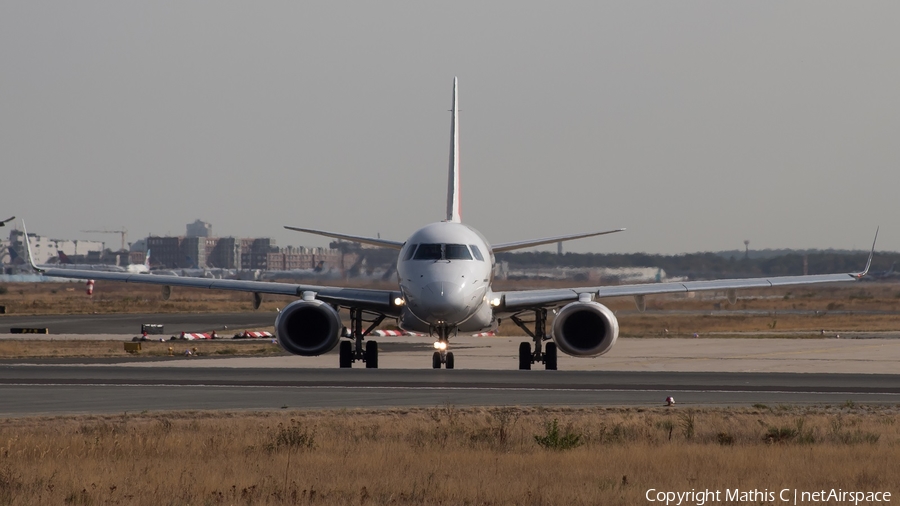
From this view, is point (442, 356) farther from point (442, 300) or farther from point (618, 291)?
point (618, 291)

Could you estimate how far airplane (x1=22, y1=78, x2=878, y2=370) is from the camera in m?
30.6

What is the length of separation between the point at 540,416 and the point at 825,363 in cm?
1755

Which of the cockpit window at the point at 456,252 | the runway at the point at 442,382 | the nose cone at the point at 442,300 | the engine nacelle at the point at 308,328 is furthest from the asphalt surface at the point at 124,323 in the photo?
the nose cone at the point at 442,300

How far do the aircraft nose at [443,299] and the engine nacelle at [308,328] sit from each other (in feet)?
11.2

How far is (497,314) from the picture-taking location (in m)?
34.4

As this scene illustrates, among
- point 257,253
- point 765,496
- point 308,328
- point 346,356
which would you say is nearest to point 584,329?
point 346,356

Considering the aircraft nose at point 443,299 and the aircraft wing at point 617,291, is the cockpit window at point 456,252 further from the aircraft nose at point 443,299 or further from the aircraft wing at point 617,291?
the aircraft wing at point 617,291

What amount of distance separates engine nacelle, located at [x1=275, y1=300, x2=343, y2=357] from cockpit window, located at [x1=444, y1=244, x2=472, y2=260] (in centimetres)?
386

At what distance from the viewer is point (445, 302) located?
30.0 meters

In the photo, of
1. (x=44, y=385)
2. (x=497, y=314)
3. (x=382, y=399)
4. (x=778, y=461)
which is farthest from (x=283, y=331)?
(x=778, y=461)

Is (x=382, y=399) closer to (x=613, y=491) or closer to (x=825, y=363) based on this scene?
(x=613, y=491)

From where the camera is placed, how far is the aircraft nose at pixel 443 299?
30.0 meters

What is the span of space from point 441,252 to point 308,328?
4.66m

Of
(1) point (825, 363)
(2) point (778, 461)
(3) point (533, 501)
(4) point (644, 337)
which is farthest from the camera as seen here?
(4) point (644, 337)
